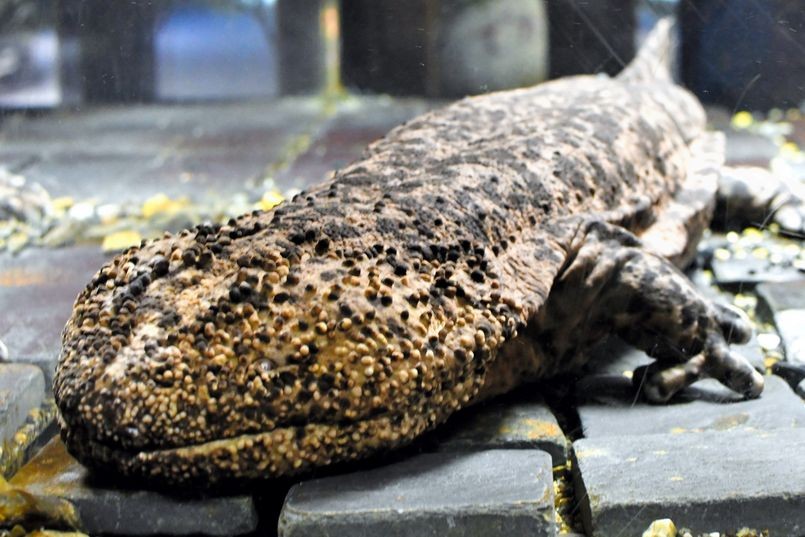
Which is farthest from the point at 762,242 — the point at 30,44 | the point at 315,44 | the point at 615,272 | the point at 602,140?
the point at 30,44

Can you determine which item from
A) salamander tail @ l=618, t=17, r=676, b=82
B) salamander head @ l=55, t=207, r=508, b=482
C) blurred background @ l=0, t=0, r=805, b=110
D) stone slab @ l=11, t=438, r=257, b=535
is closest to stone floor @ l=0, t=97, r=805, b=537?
stone slab @ l=11, t=438, r=257, b=535

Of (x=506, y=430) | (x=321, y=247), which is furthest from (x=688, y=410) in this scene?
(x=321, y=247)

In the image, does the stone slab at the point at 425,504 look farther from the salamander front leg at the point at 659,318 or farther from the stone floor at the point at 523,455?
the salamander front leg at the point at 659,318

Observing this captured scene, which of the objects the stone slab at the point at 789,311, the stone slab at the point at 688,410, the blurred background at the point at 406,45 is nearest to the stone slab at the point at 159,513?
the stone slab at the point at 688,410

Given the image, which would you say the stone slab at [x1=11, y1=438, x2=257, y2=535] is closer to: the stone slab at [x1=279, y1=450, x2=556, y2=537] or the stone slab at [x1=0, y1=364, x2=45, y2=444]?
the stone slab at [x1=279, y1=450, x2=556, y2=537]

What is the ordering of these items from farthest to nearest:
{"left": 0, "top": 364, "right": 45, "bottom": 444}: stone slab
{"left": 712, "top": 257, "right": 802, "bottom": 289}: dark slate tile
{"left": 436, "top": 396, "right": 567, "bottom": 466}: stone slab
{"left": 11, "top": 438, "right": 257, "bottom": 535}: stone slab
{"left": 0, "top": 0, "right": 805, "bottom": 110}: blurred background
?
{"left": 712, "top": 257, "right": 802, "bottom": 289}: dark slate tile, {"left": 0, "top": 0, "right": 805, "bottom": 110}: blurred background, {"left": 0, "top": 364, "right": 45, "bottom": 444}: stone slab, {"left": 436, "top": 396, "right": 567, "bottom": 466}: stone slab, {"left": 11, "top": 438, "right": 257, "bottom": 535}: stone slab

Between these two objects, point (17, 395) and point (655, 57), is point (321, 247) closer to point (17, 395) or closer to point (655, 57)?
point (17, 395)
